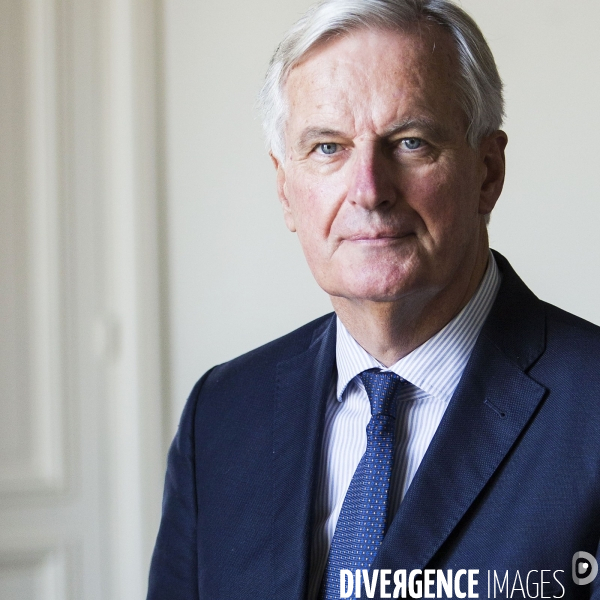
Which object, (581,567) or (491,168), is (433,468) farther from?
(491,168)

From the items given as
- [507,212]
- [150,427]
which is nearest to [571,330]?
[507,212]

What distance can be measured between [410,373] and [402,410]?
7cm

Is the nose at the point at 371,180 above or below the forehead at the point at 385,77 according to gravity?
below

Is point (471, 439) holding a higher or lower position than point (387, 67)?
lower

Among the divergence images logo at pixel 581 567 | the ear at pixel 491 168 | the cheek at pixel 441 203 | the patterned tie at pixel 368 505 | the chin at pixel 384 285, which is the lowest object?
the divergence images logo at pixel 581 567

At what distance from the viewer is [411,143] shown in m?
1.39

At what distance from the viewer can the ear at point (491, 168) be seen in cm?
151

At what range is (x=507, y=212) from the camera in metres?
2.39

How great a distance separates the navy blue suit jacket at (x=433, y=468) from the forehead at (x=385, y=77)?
1.20 feet

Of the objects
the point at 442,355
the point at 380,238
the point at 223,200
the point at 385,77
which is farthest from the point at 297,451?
the point at 223,200

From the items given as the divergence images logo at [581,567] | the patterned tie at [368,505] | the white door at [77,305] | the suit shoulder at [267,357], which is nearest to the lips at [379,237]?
the patterned tie at [368,505]

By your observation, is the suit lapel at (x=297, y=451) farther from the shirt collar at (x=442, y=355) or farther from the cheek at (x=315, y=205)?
the cheek at (x=315, y=205)

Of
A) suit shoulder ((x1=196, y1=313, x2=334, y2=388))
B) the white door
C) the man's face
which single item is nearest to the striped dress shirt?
the man's face

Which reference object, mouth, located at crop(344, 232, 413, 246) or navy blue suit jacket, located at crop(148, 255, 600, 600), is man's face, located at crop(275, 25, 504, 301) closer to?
mouth, located at crop(344, 232, 413, 246)
